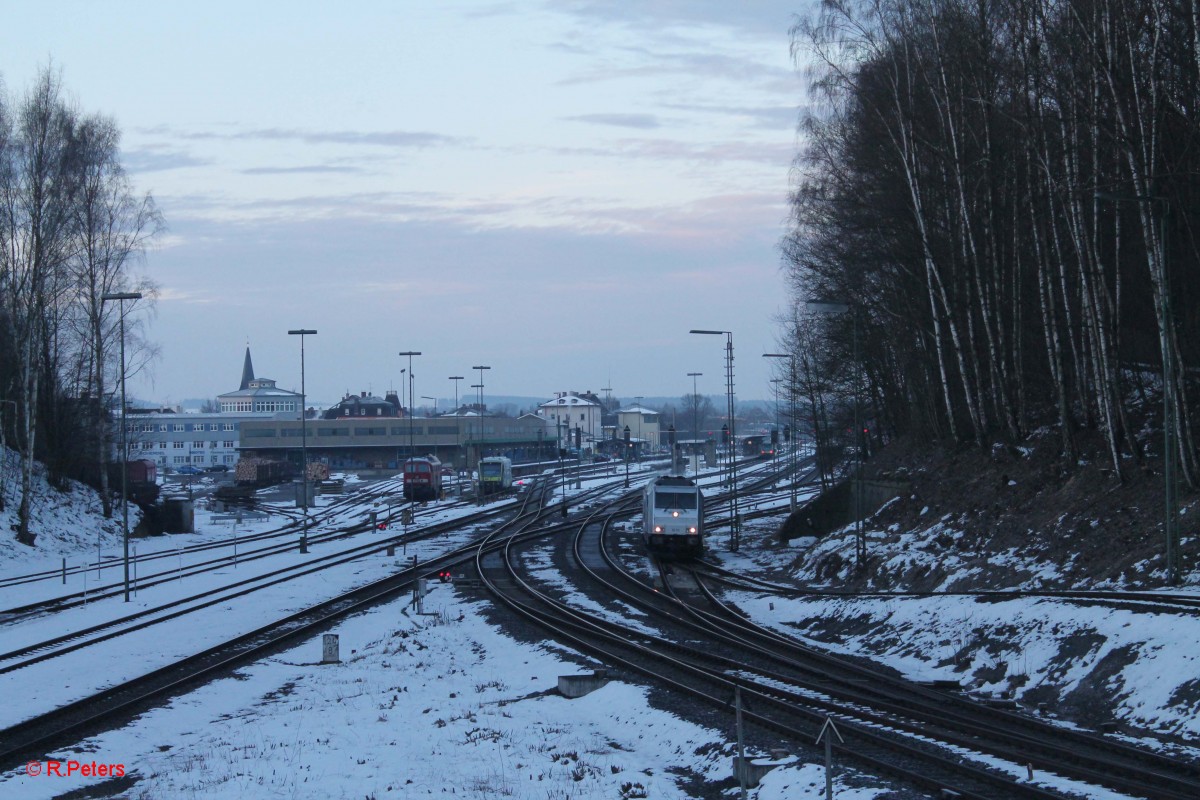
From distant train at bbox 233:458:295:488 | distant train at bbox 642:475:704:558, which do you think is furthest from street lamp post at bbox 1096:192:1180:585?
distant train at bbox 233:458:295:488

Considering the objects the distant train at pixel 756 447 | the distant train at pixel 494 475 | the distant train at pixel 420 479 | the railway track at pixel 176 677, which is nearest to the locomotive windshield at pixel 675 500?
the railway track at pixel 176 677

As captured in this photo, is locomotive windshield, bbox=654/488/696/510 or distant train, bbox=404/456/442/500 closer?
locomotive windshield, bbox=654/488/696/510

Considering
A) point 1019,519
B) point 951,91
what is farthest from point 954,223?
point 1019,519

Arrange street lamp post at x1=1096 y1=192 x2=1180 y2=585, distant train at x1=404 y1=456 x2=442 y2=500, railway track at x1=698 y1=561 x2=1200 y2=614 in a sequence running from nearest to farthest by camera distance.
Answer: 1. railway track at x1=698 y1=561 x2=1200 y2=614
2. street lamp post at x1=1096 y1=192 x2=1180 y2=585
3. distant train at x1=404 y1=456 x2=442 y2=500

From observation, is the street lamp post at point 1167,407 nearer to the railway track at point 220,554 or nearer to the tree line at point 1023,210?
the tree line at point 1023,210

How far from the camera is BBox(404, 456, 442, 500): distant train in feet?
242

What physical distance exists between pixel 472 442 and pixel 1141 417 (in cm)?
9578

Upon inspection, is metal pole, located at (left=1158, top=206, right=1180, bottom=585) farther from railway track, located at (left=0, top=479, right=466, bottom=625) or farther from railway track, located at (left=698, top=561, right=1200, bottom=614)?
railway track, located at (left=0, top=479, right=466, bottom=625)

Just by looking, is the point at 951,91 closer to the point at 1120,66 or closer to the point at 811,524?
the point at 1120,66

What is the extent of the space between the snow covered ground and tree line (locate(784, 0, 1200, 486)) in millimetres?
5731

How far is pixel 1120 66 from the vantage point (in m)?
21.7

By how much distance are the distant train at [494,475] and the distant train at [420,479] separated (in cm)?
361

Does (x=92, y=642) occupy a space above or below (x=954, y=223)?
below

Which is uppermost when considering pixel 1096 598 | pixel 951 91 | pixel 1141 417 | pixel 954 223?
pixel 951 91
